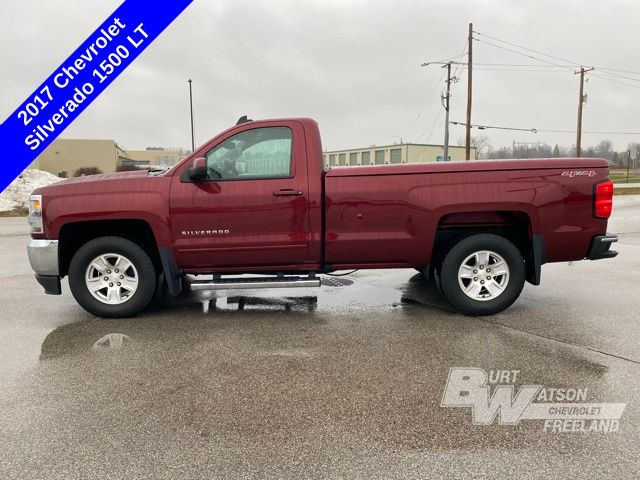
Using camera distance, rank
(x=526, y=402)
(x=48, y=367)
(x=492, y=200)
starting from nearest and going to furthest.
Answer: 1. (x=526, y=402)
2. (x=48, y=367)
3. (x=492, y=200)

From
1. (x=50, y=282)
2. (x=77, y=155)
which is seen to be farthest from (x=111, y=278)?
(x=77, y=155)

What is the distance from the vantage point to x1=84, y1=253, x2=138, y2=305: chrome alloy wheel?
5.12 meters

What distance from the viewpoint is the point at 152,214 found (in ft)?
16.3

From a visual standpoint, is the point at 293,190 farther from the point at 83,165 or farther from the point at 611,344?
the point at 83,165

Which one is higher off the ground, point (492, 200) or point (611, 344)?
point (492, 200)

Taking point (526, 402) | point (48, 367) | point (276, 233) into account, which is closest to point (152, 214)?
point (276, 233)

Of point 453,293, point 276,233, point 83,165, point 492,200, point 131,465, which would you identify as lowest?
point 131,465

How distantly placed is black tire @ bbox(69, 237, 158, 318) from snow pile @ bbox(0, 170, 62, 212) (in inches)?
850

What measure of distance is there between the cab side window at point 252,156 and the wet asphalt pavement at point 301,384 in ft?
4.96

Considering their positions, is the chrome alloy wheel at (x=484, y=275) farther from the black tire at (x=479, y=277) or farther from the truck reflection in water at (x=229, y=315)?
the truck reflection in water at (x=229, y=315)

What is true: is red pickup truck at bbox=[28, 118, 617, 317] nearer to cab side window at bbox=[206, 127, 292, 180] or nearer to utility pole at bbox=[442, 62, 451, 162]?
cab side window at bbox=[206, 127, 292, 180]

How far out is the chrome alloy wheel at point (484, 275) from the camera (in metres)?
5.14

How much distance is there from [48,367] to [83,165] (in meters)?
67.2

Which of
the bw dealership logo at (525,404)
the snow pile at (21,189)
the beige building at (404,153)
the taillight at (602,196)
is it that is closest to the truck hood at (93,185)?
the bw dealership logo at (525,404)
